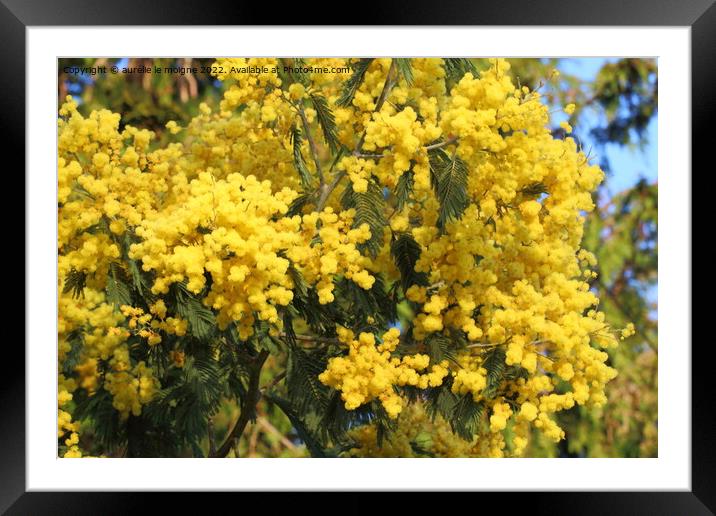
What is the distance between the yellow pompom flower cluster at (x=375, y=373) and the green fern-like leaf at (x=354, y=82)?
34.4 inches

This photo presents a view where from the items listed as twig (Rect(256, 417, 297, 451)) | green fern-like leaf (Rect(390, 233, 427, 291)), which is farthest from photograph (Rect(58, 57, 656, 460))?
twig (Rect(256, 417, 297, 451))

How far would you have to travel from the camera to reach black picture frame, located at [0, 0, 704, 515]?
3213 mm

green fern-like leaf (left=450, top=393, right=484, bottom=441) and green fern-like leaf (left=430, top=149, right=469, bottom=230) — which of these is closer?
green fern-like leaf (left=430, top=149, right=469, bottom=230)

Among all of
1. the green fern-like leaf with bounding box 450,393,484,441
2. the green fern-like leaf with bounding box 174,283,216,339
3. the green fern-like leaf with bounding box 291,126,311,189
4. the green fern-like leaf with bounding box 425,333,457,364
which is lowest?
the green fern-like leaf with bounding box 450,393,484,441

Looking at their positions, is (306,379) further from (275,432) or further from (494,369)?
(275,432)

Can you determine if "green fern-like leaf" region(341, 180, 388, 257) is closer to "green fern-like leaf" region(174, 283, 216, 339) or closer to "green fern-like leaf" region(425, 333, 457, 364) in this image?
"green fern-like leaf" region(425, 333, 457, 364)

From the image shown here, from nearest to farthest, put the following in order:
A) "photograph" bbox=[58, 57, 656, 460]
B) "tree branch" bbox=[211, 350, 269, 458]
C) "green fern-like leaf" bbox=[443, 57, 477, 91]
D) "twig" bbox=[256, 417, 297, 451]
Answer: "photograph" bbox=[58, 57, 656, 460] < "green fern-like leaf" bbox=[443, 57, 477, 91] < "tree branch" bbox=[211, 350, 269, 458] < "twig" bbox=[256, 417, 297, 451]

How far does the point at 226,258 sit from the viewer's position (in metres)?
3.11

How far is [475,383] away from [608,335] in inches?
20.2
